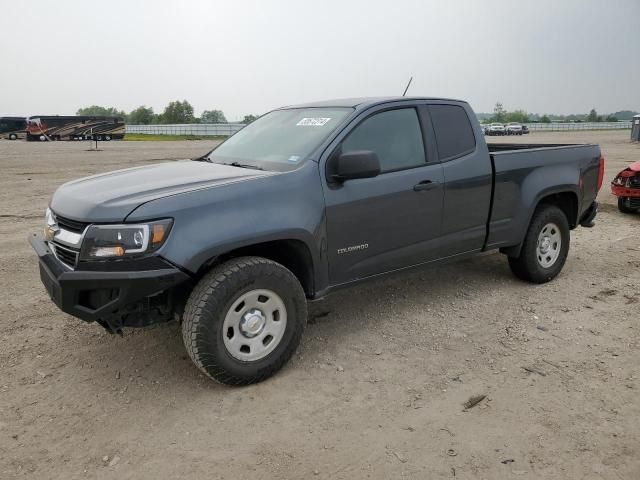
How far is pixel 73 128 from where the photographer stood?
147 feet

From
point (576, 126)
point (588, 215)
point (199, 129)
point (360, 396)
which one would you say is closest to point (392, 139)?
point (360, 396)

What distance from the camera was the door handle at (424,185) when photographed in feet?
13.6

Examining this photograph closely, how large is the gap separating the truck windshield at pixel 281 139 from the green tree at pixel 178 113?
93.5 metres

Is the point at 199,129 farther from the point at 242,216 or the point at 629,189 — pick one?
the point at 242,216

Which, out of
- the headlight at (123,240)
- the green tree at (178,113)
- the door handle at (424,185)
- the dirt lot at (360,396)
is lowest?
the dirt lot at (360,396)

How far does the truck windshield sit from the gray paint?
0.43 ft

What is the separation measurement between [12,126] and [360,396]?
172ft

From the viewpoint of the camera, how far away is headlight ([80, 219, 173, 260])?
297 cm

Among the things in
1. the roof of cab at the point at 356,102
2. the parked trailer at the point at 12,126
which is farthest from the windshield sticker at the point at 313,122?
the parked trailer at the point at 12,126

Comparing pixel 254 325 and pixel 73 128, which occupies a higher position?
pixel 73 128

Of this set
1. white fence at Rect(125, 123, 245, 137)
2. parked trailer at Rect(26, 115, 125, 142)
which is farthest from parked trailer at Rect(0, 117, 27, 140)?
white fence at Rect(125, 123, 245, 137)

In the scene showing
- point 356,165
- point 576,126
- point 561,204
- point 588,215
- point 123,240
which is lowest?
point 588,215

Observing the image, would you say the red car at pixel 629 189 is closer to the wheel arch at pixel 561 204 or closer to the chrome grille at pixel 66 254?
the wheel arch at pixel 561 204

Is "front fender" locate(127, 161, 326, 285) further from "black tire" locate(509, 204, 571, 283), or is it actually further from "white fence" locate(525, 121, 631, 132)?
"white fence" locate(525, 121, 631, 132)
